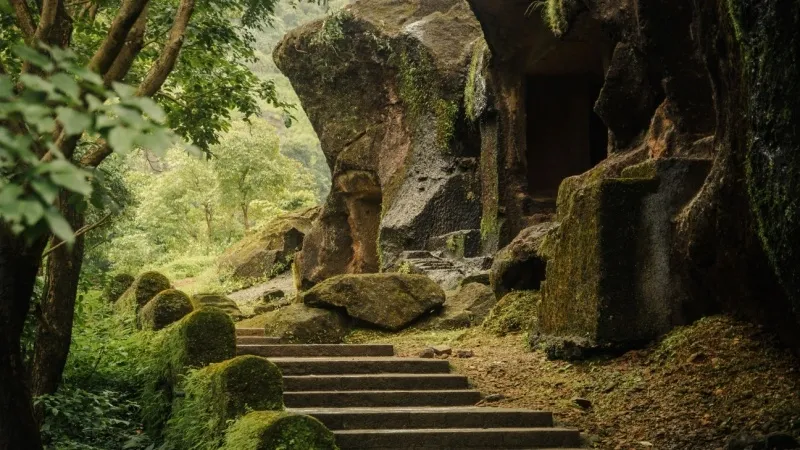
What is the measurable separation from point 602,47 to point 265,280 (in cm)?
1463

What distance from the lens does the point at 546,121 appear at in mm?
19953

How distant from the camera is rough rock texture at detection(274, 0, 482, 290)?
764 inches

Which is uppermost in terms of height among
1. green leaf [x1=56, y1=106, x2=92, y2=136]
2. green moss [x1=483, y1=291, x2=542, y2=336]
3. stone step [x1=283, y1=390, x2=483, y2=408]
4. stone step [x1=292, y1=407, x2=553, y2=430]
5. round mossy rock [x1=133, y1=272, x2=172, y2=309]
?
green leaf [x1=56, y1=106, x2=92, y2=136]

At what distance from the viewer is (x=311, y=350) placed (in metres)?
10.7

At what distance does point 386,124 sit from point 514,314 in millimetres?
10028

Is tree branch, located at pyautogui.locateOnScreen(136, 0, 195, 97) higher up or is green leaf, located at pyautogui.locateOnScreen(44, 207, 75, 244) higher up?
tree branch, located at pyautogui.locateOnScreen(136, 0, 195, 97)

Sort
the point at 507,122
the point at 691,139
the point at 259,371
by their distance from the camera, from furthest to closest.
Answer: the point at 507,122
the point at 691,139
the point at 259,371

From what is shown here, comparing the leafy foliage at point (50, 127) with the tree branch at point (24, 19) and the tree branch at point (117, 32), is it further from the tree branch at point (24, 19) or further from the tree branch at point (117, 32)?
the tree branch at point (24, 19)

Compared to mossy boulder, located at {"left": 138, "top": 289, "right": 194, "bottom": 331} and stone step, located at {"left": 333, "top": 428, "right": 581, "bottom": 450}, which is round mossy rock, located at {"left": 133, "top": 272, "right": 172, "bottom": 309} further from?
stone step, located at {"left": 333, "top": 428, "right": 581, "bottom": 450}

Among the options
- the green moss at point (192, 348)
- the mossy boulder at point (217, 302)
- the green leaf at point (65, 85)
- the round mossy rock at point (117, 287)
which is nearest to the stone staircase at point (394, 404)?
the green moss at point (192, 348)

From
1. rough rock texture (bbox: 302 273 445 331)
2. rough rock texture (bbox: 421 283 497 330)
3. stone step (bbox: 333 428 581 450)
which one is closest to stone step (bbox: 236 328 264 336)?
rough rock texture (bbox: 302 273 445 331)

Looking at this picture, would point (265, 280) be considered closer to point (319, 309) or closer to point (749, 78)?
point (319, 309)

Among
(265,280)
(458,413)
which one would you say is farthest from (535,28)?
(265,280)

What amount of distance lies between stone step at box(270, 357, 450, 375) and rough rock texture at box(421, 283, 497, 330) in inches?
114
